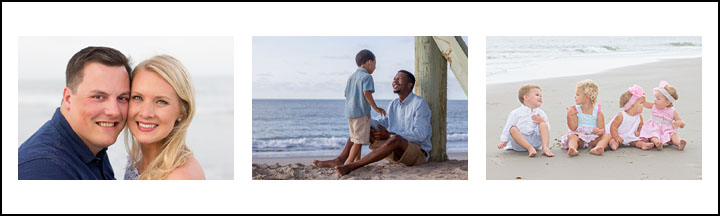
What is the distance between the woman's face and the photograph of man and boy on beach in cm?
329

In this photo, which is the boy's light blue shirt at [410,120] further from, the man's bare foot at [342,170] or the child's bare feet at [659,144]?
the child's bare feet at [659,144]

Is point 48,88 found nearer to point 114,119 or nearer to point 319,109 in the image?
point 114,119

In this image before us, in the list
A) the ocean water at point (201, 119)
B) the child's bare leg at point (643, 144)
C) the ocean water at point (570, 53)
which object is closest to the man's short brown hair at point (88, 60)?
the ocean water at point (201, 119)

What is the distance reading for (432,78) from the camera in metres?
8.18

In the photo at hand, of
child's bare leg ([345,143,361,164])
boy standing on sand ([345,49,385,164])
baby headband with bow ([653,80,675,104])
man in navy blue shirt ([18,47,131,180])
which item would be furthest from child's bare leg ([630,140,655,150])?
man in navy blue shirt ([18,47,131,180])

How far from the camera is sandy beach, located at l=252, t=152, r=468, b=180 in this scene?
7691 millimetres

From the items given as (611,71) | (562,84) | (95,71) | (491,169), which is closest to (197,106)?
(95,71)

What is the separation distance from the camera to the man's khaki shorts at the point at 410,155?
7.92m

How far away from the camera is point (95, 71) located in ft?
23.3

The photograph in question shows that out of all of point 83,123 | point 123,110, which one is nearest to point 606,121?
point 123,110

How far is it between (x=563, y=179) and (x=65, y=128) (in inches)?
198

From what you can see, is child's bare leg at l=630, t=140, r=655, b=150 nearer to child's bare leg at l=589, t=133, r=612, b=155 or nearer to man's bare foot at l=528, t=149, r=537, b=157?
child's bare leg at l=589, t=133, r=612, b=155

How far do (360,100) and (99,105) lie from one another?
104 inches

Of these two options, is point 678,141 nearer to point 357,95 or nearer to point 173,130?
point 357,95
